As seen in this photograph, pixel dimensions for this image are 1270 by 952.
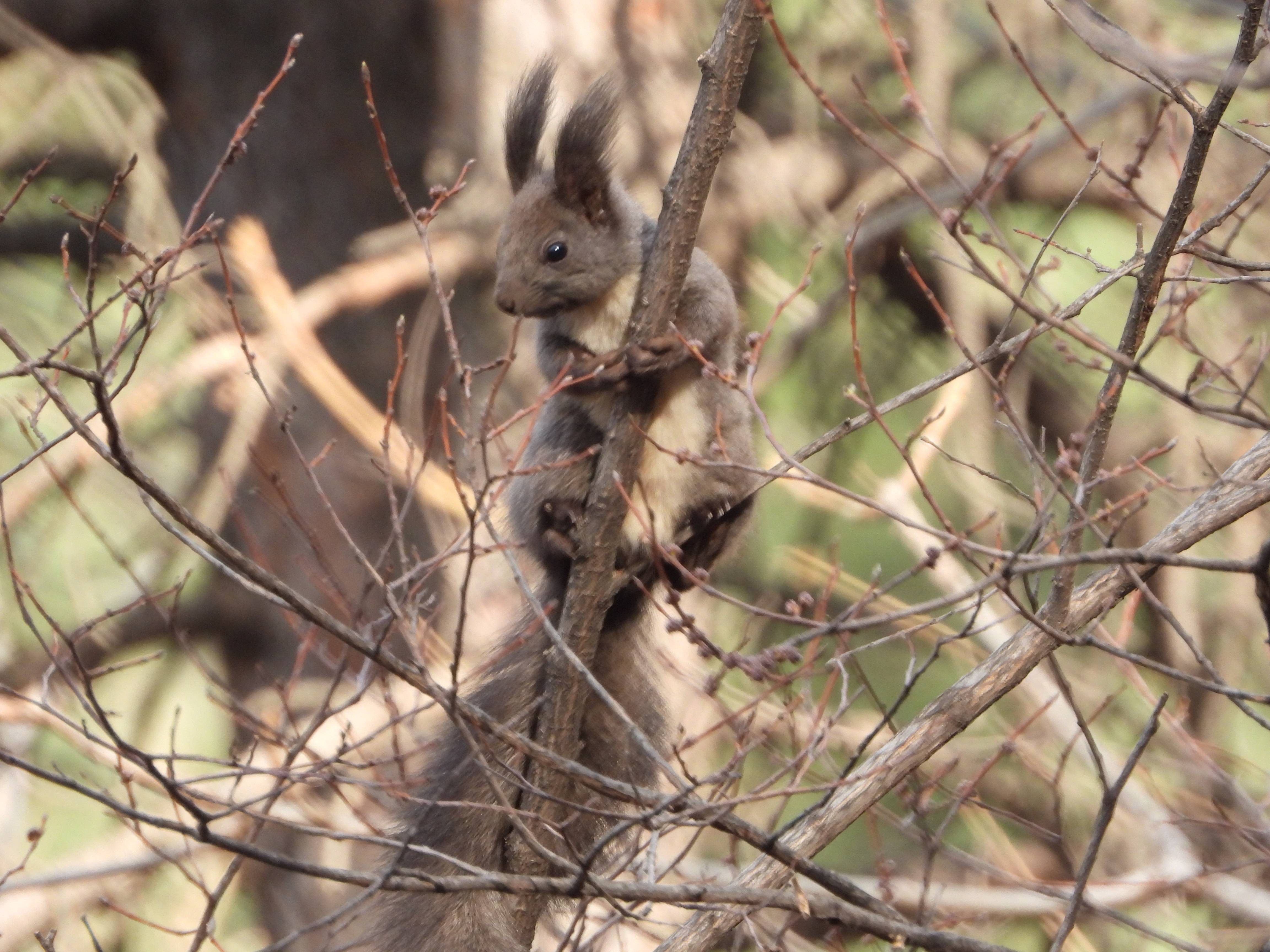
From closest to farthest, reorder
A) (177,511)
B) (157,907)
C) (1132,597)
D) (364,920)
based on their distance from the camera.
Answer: (177,511)
(1132,597)
(364,920)
(157,907)

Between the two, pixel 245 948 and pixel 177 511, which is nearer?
pixel 177 511

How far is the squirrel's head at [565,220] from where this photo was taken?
2605 mm

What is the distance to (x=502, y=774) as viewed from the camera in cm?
238

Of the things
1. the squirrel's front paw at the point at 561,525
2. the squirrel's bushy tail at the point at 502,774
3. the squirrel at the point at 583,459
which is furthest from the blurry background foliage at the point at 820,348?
the squirrel's front paw at the point at 561,525

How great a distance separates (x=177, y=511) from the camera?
151 centimetres

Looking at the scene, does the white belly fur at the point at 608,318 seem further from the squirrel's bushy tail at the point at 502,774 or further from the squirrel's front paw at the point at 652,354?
the squirrel's bushy tail at the point at 502,774

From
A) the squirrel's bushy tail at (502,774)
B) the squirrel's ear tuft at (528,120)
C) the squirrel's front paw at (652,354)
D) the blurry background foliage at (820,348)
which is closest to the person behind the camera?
the squirrel's front paw at (652,354)

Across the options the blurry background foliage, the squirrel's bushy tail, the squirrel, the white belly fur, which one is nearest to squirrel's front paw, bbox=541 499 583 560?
the squirrel

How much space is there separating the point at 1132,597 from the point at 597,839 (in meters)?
1.43

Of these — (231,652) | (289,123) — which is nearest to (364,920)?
(231,652)

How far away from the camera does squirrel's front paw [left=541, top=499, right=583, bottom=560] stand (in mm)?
2695

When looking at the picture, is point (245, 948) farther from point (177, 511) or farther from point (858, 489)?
point (177, 511)

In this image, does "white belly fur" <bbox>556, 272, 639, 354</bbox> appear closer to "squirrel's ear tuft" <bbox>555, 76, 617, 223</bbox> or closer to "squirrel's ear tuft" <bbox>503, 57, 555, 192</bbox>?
"squirrel's ear tuft" <bbox>555, 76, 617, 223</bbox>

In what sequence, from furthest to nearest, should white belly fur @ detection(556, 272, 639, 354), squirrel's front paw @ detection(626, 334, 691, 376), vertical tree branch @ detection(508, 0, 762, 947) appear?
white belly fur @ detection(556, 272, 639, 354) → squirrel's front paw @ detection(626, 334, 691, 376) → vertical tree branch @ detection(508, 0, 762, 947)
